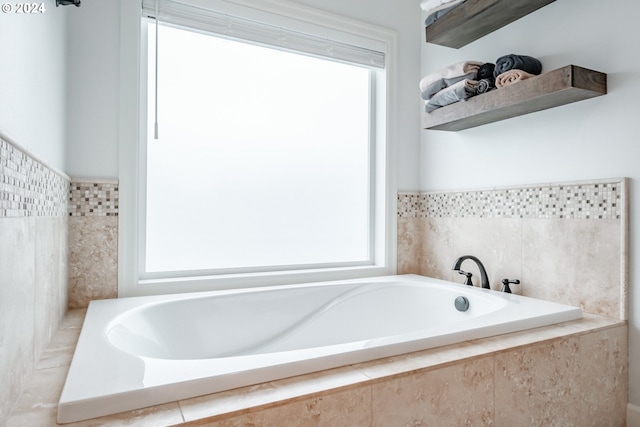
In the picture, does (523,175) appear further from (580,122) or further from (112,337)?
(112,337)

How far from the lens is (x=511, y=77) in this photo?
167 cm

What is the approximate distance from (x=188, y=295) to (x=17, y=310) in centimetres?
91

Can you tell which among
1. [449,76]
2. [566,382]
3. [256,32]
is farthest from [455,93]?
[566,382]

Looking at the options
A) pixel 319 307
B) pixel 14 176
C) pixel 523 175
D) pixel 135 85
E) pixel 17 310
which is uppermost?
pixel 135 85

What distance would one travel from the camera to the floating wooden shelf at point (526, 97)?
4.83ft

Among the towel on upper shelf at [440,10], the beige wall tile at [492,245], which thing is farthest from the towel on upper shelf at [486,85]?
the beige wall tile at [492,245]

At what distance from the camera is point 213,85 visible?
207cm

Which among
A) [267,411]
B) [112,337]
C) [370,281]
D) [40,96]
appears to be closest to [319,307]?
[370,281]

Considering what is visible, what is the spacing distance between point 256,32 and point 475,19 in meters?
1.13

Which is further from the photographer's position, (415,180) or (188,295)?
(415,180)

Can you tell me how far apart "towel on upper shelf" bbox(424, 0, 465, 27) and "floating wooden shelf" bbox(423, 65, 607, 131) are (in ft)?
1.57

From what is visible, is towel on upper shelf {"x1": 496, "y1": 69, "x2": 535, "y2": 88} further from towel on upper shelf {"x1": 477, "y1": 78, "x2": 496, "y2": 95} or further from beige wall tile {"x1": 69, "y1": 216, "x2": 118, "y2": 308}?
beige wall tile {"x1": 69, "y1": 216, "x2": 118, "y2": 308}

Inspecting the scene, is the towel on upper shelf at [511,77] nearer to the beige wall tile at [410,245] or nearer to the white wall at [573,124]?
the white wall at [573,124]

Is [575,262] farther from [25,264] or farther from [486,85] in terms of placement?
[25,264]
